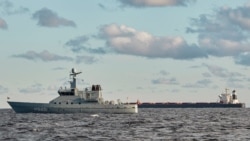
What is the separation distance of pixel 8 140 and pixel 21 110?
11888 cm

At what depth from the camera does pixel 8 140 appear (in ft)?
247

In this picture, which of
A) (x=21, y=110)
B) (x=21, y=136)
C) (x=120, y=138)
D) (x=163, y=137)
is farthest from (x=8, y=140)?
(x=21, y=110)

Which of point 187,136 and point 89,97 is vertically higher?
point 89,97

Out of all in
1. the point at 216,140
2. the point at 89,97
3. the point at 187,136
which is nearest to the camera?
the point at 216,140

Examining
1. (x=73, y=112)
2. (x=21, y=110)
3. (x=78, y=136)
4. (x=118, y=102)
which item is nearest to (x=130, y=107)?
(x=118, y=102)

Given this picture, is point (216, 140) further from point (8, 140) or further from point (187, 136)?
point (8, 140)

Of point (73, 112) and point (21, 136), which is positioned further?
point (73, 112)

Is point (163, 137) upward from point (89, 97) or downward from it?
downward

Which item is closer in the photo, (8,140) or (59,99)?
(8,140)

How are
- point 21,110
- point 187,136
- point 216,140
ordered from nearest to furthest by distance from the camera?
point 216,140 < point 187,136 < point 21,110

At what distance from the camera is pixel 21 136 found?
81.4 metres

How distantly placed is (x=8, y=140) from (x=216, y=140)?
86.3 feet

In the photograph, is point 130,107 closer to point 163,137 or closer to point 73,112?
point 73,112

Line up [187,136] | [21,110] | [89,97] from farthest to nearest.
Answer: [21,110] → [89,97] → [187,136]
